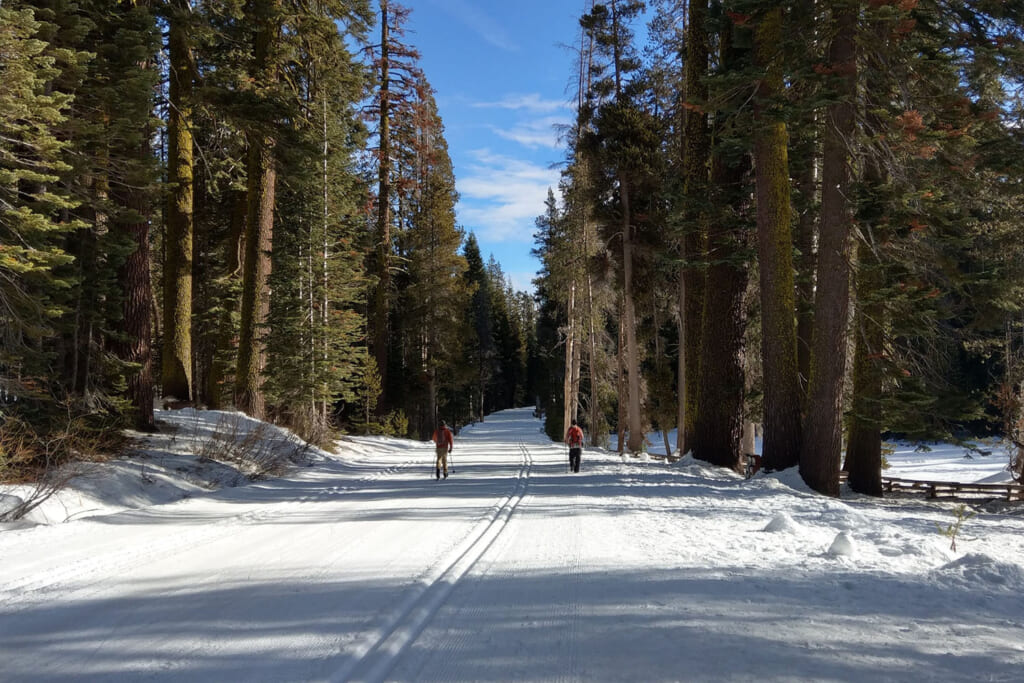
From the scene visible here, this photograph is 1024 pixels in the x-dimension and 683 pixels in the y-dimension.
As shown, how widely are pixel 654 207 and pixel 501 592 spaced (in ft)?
60.2

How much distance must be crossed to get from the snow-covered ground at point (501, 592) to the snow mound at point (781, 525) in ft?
0.06

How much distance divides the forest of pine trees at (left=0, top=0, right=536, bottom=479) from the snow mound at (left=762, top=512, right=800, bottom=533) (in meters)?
9.51

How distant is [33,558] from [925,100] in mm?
14571

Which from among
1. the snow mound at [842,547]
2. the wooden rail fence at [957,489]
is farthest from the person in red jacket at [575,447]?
the snow mound at [842,547]

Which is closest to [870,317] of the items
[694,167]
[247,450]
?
[694,167]

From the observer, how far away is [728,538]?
698cm

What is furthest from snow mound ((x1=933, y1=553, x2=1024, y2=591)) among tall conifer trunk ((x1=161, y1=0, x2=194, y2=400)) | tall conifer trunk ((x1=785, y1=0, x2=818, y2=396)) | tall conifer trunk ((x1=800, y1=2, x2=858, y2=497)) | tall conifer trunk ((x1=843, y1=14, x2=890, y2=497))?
tall conifer trunk ((x1=161, y1=0, x2=194, y2=400))

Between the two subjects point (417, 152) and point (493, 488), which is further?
point (417, 152)

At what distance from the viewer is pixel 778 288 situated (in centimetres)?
1217

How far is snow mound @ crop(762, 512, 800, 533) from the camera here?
7.20 meters

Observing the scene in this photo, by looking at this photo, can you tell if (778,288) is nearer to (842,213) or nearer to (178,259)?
(842,213)

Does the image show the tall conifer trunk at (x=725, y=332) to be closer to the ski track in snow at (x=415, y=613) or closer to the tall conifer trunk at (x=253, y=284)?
the ski track in snow at (x=415, y=613)

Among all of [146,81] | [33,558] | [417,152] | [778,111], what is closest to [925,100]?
[778,111]

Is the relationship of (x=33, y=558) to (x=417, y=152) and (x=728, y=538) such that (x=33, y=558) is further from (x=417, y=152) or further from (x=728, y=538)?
(x=417, y=152)
